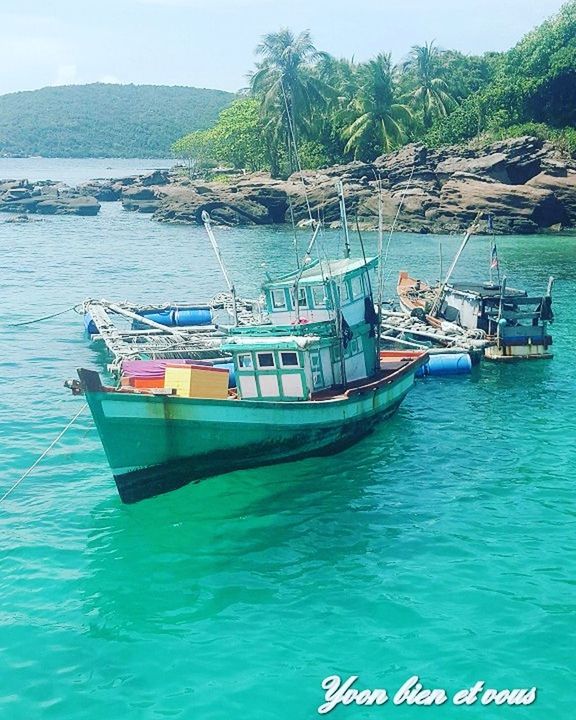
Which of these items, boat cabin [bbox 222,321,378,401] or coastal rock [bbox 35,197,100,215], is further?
coastal rock [bbox 35,197,100,215]

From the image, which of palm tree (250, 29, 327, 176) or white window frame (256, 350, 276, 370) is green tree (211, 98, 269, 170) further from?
white window frame (256, 350, 276, 370)

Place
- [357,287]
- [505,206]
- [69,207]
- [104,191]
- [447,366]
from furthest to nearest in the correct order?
[104,191], [69,207], [505,206], [447,366], [357,287]

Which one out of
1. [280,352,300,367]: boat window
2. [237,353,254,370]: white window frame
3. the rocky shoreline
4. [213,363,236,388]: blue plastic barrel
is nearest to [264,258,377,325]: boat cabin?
[280,352,300,367]: boat window

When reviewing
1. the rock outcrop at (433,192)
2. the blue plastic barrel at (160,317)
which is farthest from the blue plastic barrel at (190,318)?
the rock outcrop at (433,192)

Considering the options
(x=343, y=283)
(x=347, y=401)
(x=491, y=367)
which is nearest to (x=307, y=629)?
(x=347, y=401)

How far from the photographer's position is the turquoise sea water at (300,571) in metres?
14.4

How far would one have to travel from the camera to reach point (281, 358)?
23.0 meters

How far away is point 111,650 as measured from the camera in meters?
15.4

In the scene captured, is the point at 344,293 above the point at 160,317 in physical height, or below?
above

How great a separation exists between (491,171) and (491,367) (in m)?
46.4

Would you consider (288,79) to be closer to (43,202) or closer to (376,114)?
(376,114)

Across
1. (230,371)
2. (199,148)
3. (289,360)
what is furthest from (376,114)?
(289,360)

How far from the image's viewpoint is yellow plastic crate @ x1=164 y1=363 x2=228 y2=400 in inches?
856

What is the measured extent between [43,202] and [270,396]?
86467mm
